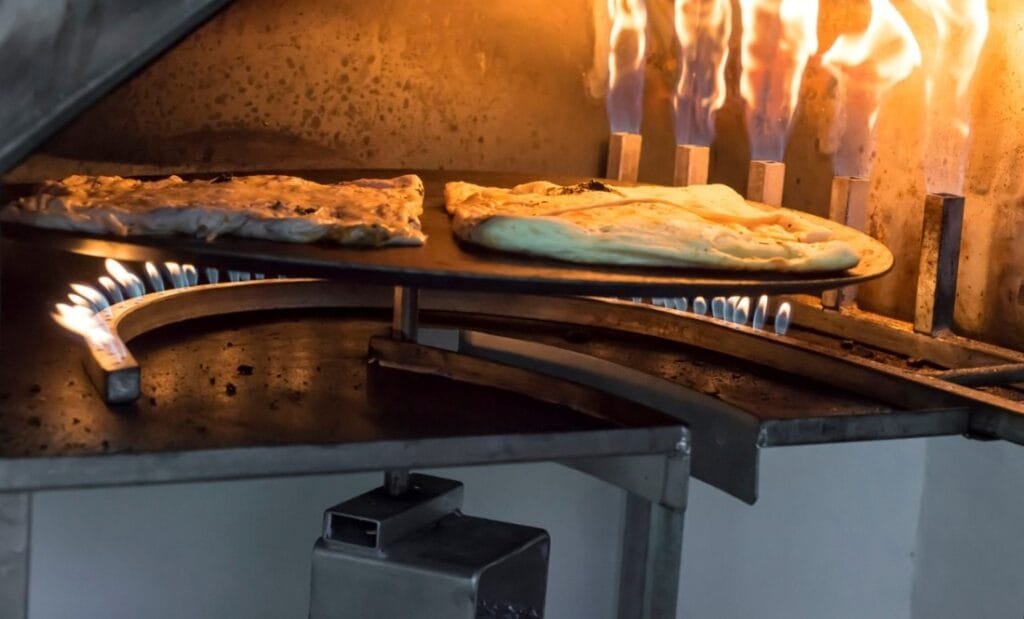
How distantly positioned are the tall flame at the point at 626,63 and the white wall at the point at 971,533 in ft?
3.41

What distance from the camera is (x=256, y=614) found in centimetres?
181

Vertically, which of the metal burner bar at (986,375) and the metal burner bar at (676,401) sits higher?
the metal burner bar at (986,375)

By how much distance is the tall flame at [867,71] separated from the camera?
2180 mm

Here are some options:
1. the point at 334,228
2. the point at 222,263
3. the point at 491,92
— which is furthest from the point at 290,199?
the point at 491,92

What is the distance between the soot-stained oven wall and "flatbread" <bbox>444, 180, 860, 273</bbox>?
39 centimetres

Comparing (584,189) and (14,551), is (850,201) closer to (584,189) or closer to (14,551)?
(584,189)

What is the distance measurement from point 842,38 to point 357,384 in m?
1.18

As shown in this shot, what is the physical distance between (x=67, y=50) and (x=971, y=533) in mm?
1377

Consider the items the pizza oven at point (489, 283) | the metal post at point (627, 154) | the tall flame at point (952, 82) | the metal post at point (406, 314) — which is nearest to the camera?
the pizza oven at point (489, 283)

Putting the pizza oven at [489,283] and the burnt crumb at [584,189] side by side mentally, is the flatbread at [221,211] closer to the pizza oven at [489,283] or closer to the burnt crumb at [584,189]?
the pizza oven at [489,283]

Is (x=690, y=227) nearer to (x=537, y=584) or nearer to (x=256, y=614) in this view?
(x=537, y=584)

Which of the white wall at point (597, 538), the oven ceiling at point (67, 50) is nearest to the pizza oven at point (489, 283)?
the oven ceiling at point (67, 50)

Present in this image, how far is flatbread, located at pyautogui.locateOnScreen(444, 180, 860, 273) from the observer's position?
1557mm

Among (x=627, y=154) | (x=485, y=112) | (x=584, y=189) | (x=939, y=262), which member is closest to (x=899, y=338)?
(x=939, y=262)
